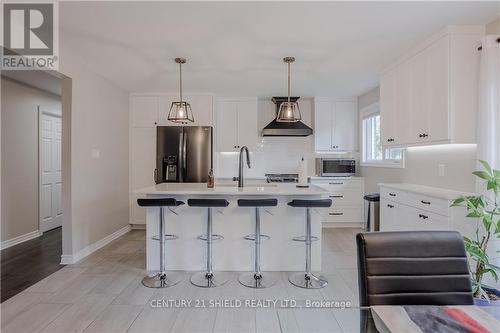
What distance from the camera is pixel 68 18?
243 cm

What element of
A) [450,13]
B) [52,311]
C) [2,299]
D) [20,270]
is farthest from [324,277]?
[20,270]

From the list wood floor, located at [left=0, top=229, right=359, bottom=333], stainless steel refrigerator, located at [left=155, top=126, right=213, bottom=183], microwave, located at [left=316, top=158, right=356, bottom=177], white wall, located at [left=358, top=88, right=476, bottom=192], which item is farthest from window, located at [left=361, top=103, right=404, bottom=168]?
stainless steel refrigerator, located at [left=155, top=126, right=213, bottom=183]

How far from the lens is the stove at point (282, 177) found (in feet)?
17.0

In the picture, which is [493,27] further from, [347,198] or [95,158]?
[95,158]

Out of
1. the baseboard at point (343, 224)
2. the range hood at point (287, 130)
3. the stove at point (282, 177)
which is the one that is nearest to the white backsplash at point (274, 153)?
the stove at point (282, 177)

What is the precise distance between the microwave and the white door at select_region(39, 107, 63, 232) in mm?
4745

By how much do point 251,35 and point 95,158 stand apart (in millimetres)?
2706

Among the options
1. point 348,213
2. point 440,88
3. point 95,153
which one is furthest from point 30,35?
point 348,213

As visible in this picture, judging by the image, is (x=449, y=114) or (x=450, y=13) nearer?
(x=450, y=13)

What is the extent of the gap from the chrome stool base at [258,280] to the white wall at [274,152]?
9.15 feet

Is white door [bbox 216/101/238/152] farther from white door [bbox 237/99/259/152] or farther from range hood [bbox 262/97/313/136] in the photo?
range hood [bbox 262/97/313/136]

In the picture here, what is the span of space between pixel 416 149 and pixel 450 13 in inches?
65.7

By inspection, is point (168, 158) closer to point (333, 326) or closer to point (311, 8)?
point (311, 8)

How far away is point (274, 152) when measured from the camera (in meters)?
5.64
